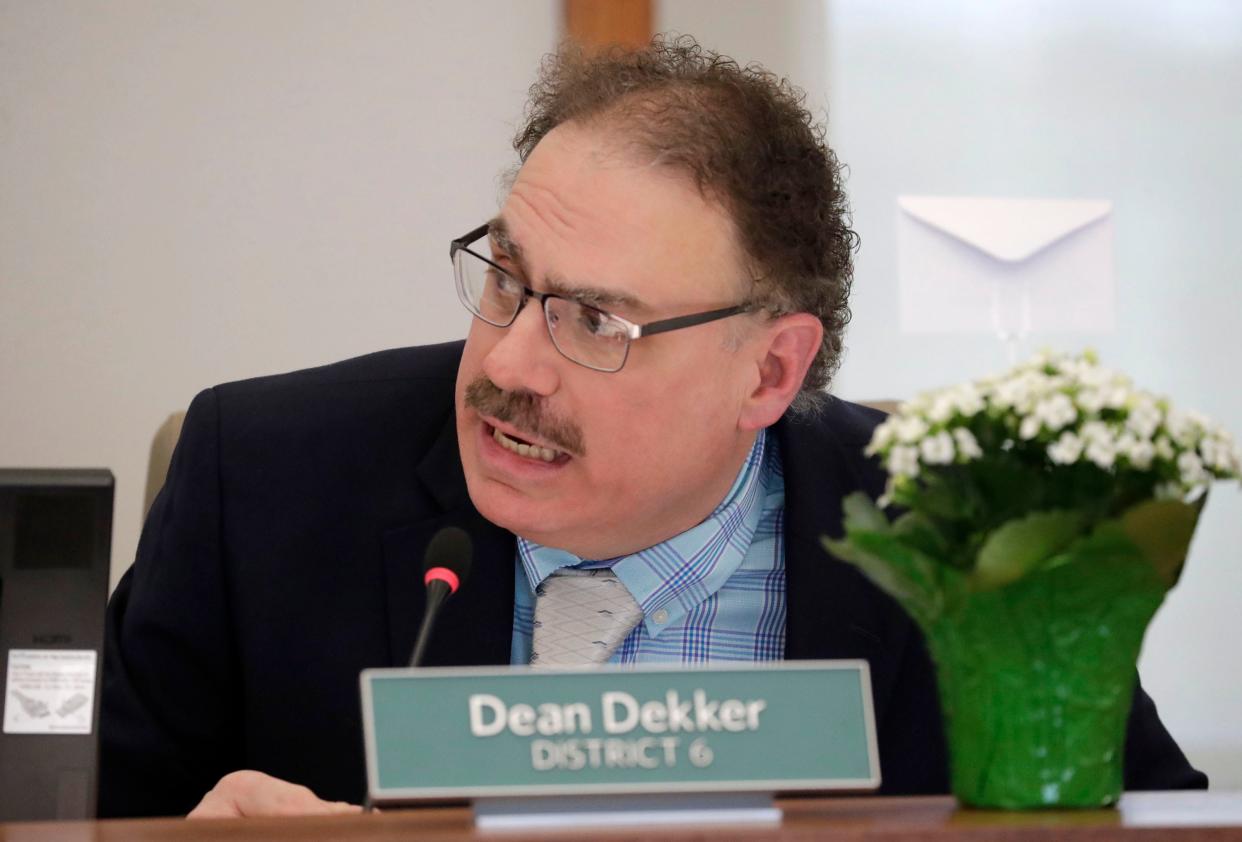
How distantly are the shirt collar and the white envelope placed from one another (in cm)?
182

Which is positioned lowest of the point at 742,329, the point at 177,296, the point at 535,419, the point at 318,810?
the point at 318,810

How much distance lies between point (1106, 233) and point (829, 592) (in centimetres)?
219

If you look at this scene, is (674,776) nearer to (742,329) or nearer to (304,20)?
(742,329)

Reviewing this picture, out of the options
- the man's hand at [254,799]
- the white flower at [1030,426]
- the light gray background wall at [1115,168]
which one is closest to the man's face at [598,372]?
the man's hand at [254,799]

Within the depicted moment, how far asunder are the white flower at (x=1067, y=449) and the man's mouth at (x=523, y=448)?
0.71 metres

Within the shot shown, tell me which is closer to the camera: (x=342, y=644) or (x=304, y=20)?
(x=342, y=644)

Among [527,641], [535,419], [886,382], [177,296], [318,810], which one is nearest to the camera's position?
[318,810]

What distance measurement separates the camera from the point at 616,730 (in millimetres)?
975

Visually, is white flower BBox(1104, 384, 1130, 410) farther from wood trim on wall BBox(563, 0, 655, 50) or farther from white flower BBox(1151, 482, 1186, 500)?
wood trim on wall BBox(563, 0, 655, 50)

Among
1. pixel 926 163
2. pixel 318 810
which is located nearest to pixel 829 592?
pixel 318 810

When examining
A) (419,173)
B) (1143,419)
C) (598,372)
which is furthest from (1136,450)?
(419,173)

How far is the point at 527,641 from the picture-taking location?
5.57 ft

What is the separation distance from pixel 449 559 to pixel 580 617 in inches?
18.3

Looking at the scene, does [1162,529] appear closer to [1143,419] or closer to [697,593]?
[1143,419]
